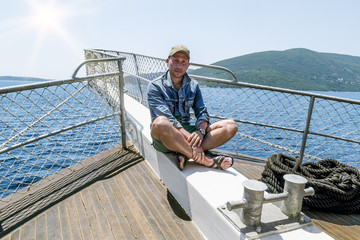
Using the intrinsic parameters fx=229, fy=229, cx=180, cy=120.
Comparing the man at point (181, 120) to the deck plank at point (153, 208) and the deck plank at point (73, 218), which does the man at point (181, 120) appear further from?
the deck plank at point (73, 218)

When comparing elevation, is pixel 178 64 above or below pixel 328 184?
above

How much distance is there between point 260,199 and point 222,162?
0.79 m

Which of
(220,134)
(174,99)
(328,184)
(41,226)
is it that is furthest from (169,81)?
(328,184)

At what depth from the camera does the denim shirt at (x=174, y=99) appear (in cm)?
219

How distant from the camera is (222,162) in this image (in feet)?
6.61

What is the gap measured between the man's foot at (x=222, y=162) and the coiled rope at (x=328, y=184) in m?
0.57

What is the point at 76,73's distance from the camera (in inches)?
96.5

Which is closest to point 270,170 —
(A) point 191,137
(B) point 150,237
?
(A) point 191,137

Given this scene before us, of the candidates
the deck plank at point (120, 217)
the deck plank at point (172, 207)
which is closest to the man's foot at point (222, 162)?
the deck plank at point (172, 207)

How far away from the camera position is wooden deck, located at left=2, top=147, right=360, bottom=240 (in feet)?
5.77

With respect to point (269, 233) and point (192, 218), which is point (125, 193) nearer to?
point (192, 218)

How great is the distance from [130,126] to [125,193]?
4.36 feet

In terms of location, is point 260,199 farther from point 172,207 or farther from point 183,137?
point 172,207

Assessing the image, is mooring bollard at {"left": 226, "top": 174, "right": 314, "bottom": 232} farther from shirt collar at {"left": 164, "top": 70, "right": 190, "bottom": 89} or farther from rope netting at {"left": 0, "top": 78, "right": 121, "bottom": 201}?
rope netting at {"left": 0, "top": 78, "right": 121, "bottom": 201}
